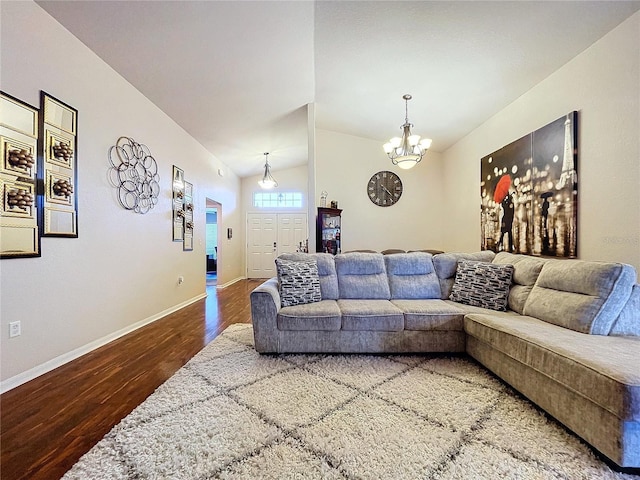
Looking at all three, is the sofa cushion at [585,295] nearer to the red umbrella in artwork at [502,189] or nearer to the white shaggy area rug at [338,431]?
the white shaggy area rug at [338,431]

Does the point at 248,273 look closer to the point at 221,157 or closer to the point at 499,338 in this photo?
the point at 221,157

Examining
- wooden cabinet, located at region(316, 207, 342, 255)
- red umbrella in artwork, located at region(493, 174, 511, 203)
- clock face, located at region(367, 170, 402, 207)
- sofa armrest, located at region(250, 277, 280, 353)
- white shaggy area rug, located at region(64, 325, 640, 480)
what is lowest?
white shaggy area rug, located at region(64, 325, 640, 480)

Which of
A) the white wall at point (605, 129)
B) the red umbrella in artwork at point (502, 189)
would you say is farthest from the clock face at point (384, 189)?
the white wall at point (605, 129)

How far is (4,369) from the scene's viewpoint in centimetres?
192

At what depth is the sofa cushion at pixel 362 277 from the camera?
9.71 feet

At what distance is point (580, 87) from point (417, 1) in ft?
5.86

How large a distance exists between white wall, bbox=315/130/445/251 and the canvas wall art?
5.30ft

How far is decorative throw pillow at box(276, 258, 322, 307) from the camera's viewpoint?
2666 mm

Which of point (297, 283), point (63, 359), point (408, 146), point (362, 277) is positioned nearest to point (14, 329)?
point (63, 359)

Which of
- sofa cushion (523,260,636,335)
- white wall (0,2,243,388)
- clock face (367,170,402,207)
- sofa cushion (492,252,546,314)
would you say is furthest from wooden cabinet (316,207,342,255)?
sofa cushion (523,260,636,335)

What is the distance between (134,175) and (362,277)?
2.88 m

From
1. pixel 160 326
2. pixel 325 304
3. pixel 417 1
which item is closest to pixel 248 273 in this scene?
pixel 160 326

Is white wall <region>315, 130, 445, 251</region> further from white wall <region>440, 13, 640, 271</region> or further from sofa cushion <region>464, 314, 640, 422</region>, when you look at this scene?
sofa cushion <region>464, 314, 640, 422</region>

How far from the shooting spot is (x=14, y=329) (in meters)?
1.99
